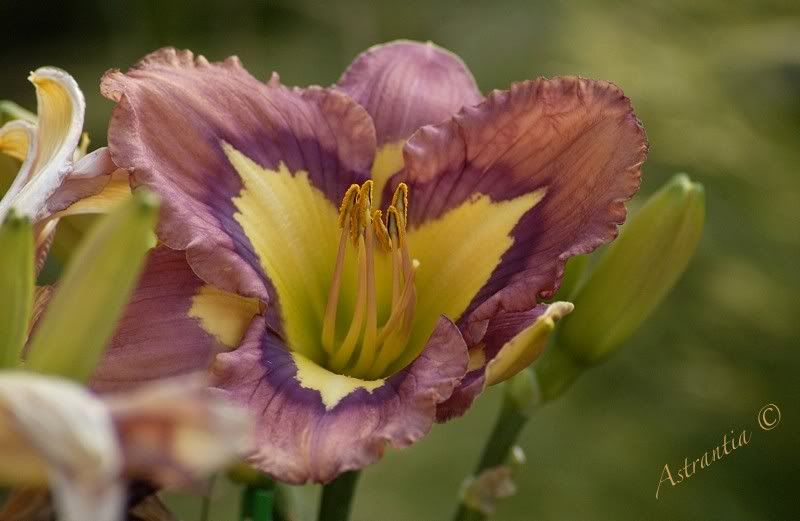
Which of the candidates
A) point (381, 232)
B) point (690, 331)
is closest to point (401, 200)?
point (381, 232)

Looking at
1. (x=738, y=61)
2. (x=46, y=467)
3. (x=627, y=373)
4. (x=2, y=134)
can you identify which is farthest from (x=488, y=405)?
(x=46, y=467)

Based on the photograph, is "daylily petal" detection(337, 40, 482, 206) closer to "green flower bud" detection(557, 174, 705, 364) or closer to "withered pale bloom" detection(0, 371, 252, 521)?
"green flower bud" detection(557, 174, 705, 364)

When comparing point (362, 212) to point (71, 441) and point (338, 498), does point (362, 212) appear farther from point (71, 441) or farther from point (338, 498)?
point (71, 441)

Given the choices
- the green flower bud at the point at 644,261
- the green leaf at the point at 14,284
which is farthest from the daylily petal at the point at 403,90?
the green leaf at the point at 14,284

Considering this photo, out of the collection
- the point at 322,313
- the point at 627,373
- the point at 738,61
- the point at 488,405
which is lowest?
the point at 488,405

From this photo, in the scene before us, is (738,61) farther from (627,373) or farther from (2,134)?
(2,134)

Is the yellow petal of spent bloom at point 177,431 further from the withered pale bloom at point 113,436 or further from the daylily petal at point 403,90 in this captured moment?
the daylily petal at point 403,90
